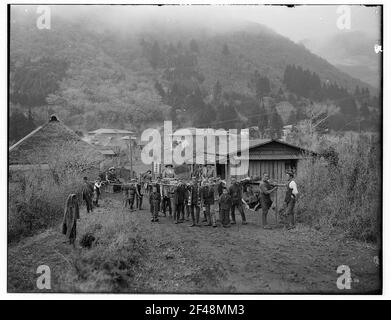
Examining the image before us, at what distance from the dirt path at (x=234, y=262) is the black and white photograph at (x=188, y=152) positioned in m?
0.04

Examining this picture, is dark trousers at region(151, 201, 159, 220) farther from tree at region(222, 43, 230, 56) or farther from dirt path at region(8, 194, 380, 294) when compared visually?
tree at region(222, 43, 230, 56)

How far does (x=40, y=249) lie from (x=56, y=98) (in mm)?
5314

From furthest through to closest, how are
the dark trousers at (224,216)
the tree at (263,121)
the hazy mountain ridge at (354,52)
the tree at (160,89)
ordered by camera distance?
the tree at (263,121) < the tree at (160,89) < the dark trousers at (224,216) < the hazy mountain ridge at (354,52)

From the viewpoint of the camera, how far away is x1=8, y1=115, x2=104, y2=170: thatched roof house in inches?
380

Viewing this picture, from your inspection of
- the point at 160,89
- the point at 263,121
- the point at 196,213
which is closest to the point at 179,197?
the point at 196,213

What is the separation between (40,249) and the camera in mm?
9312

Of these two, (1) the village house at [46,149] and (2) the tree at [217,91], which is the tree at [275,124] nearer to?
(2) the tree at [217,91]

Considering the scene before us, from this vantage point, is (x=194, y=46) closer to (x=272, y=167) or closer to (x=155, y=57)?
(x=155, y=57)

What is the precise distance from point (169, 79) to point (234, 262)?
800 centimetres

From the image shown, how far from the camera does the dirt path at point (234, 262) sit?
7.98 meters

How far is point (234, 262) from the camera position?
844 centimetres

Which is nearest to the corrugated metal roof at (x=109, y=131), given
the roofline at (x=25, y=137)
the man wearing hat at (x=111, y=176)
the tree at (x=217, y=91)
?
the man wearing hat at (x=111, y=176)

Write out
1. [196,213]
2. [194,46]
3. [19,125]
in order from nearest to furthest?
[19,125], [196,213], [194,46]
